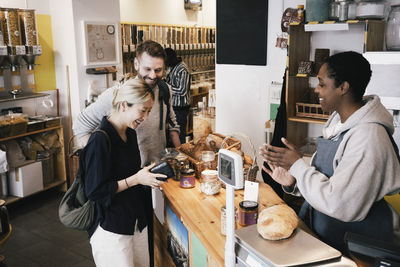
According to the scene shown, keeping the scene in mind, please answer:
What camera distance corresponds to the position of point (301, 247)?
1500 mm

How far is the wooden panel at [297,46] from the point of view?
3.71 meters

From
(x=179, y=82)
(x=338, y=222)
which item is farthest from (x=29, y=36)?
(x=338, y=222)

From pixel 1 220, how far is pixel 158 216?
3.57 feet

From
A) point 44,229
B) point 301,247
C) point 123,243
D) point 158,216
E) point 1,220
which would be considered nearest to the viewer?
point 301,247

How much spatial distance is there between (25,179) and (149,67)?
9.04 ft

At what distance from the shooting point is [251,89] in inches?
183

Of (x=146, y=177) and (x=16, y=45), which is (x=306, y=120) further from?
(x=16, y=45)

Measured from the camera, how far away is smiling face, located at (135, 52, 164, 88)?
2.72 m

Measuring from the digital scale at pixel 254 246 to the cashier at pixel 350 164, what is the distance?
0.67 ft

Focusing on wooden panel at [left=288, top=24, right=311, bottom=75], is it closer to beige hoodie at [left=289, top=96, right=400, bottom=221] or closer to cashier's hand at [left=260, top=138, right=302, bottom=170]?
cashier's hand at [left=260, top=138, right=302, bottom=170]

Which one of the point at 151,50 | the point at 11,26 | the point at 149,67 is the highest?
the point at 11,26

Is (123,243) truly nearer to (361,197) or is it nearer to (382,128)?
(361,197)

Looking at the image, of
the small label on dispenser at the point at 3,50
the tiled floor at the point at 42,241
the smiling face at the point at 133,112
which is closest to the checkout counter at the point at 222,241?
the smiling face at the point at 133,112

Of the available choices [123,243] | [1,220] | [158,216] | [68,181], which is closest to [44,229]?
[68,181]
